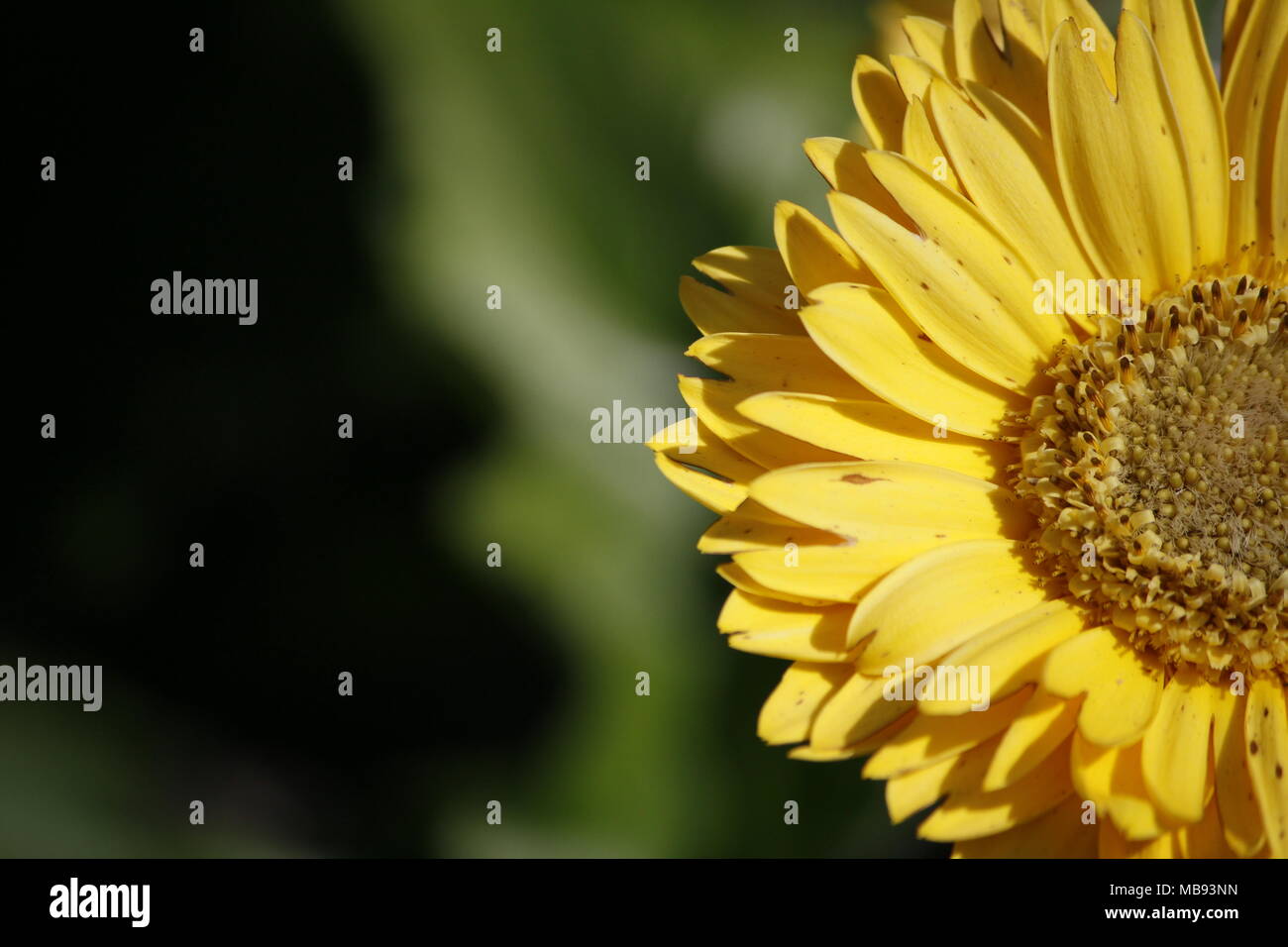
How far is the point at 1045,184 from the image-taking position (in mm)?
Answer: 1028

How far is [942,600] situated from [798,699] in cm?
16

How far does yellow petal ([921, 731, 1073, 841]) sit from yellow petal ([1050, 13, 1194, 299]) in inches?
20.5

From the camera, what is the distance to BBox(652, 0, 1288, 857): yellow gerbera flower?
89 cm

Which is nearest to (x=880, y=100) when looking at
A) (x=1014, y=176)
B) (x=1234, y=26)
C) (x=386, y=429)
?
(x=1014, y=176)

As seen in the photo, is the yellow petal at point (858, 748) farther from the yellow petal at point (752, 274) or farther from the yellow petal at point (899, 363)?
the yellow petal at point (752, 274)

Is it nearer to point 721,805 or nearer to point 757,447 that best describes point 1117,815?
point 757,447

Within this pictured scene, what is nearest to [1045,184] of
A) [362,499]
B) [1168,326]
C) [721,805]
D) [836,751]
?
[1168,326]

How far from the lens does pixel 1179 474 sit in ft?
3.43

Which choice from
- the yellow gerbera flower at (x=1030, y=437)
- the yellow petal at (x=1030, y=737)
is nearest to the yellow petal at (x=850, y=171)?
the yellow gerbera flower at (x=1030, y=437)

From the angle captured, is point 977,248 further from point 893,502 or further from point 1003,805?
point 1003,805

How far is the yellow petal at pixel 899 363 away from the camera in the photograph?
0.94 metres

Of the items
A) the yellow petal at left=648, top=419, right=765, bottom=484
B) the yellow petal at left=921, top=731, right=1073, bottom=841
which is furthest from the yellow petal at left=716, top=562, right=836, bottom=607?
the yellow petal at left=921, top=731, right=1073, bottom=841

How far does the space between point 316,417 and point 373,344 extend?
6.0 inches

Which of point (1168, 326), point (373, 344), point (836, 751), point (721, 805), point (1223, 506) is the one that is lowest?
point (721, 805)
